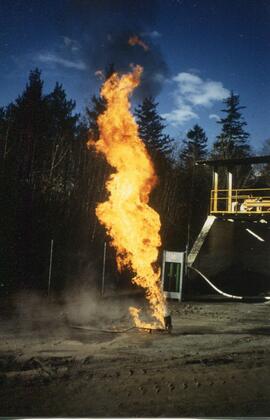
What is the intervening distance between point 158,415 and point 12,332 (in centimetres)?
564

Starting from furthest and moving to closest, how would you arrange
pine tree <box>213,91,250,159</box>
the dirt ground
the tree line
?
pine tree <box>213,91,250,159</box> → the tree line → the dirt ground

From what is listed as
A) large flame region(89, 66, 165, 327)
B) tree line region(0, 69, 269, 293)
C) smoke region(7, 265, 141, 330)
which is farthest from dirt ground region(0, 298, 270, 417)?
tree line region(0, 69, 269, 293)

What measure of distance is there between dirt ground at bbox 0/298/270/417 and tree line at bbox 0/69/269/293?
29.6ft

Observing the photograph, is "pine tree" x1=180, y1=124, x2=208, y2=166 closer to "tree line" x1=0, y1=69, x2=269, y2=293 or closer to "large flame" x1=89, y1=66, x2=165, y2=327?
"tree line" x1=0, y1=69, x2=269, y2=293

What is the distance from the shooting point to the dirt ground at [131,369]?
18.8 ft

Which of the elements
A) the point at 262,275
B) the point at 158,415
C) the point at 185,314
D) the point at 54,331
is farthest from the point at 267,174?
the point at 158,415

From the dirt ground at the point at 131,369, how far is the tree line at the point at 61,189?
902cm

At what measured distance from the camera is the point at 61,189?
30.4m

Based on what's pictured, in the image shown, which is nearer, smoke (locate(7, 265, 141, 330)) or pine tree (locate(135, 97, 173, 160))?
smoke (locate(7, 265, 141, 330))

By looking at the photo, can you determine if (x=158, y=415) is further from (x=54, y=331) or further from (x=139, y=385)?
(x=54, y=331)

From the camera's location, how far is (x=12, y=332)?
388 inches

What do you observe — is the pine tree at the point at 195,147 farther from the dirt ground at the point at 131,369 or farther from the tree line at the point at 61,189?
the dirt ground at the point at 131,369

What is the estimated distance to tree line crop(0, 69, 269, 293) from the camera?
71.7ft

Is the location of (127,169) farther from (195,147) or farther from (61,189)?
(195,147)
